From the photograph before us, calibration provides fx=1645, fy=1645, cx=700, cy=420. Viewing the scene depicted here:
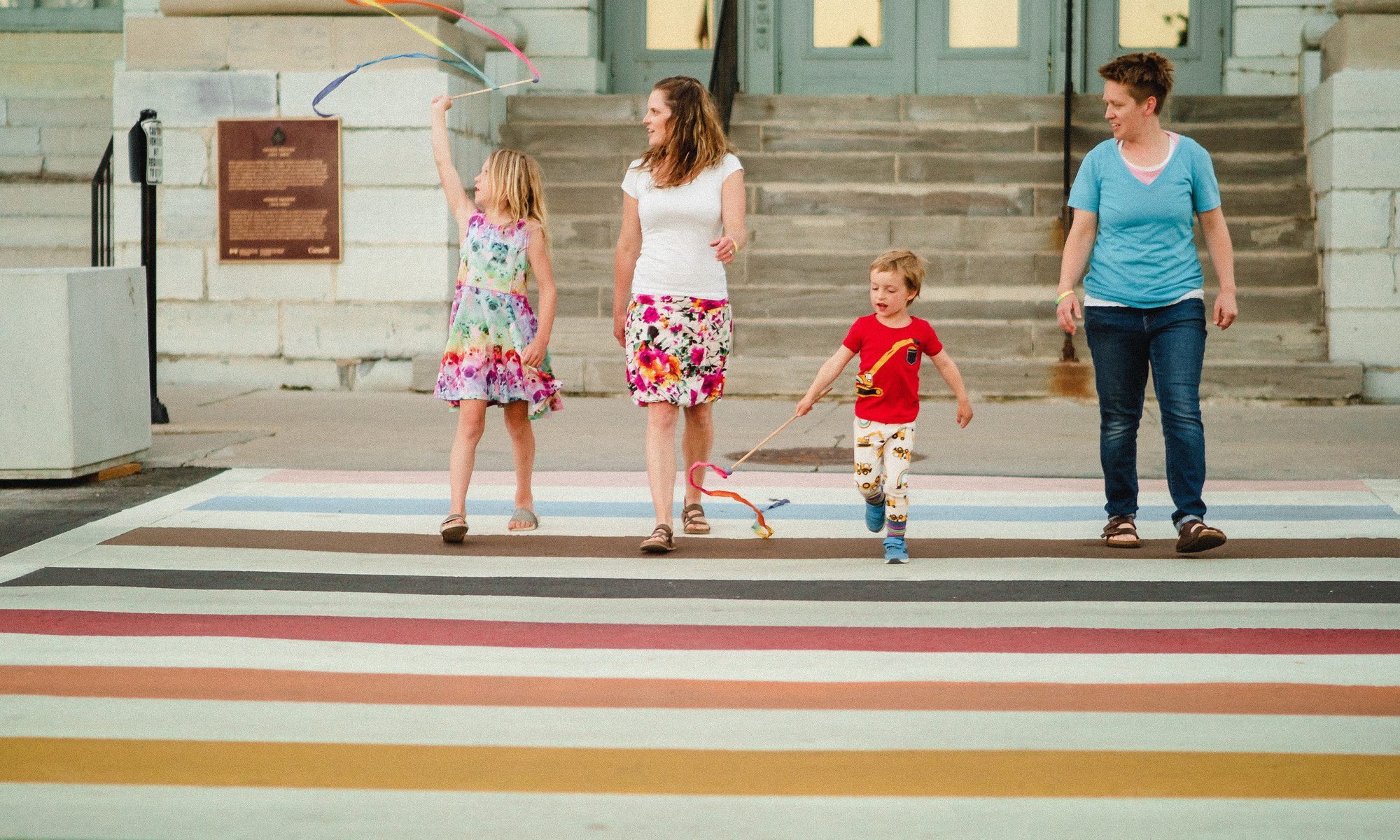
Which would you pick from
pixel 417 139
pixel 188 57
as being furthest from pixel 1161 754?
pixel 188 57

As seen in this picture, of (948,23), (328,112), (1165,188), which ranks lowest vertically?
(1165,188)

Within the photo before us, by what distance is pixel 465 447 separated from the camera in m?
6.82

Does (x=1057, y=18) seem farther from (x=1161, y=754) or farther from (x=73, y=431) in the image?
(x=1161, y=754)

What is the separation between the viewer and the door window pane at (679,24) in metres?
16.6

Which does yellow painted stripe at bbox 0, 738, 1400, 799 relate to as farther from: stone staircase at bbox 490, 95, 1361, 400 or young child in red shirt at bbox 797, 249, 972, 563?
stone staircase at bbox 490, 95, 1361, 400

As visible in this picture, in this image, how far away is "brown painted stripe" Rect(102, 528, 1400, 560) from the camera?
21.4ft

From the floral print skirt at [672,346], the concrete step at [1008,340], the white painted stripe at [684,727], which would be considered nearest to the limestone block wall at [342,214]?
the concrete step at [1008,340]

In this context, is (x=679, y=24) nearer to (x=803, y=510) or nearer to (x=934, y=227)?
(x=934, y=227)

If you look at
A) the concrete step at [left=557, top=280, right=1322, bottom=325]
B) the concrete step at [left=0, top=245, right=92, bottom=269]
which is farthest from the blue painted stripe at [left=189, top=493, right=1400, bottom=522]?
the concrete step at [left=0, top=245, right=92, bottom=269]

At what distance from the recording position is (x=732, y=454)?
9.11m

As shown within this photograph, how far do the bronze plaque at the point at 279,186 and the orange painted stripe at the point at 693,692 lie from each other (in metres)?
→ 8.32

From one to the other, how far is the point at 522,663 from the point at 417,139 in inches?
332

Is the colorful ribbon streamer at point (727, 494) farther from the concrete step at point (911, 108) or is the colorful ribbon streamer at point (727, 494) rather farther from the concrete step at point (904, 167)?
the concrete step at point (911, 108)

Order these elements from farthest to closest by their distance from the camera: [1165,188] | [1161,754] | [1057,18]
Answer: [1057,18], [1165,188], [1161,754]
